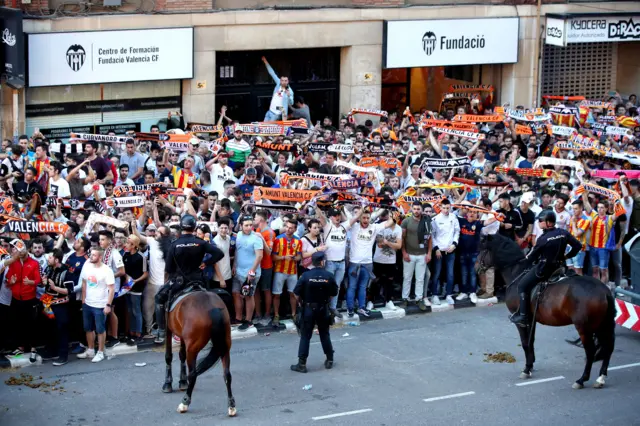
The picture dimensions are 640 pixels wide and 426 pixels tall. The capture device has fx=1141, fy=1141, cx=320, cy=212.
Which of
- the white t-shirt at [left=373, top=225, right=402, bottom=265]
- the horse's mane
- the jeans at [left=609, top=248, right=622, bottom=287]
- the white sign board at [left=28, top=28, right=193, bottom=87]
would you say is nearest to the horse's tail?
the horse's mane

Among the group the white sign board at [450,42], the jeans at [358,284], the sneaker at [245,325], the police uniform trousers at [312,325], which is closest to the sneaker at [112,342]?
the sneaker at [245,325]

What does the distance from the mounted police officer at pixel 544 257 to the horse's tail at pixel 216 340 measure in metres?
3.93

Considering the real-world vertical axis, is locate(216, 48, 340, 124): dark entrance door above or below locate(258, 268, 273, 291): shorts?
above

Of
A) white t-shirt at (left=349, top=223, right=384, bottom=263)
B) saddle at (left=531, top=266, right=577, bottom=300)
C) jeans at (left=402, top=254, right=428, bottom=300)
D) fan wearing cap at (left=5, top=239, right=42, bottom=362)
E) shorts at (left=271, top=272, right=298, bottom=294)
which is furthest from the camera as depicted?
jeans at (left=402, top=254, right=428, bottom=300)

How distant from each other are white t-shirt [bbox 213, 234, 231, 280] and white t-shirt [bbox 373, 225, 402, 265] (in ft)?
8.14

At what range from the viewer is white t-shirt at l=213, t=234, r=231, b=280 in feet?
53.2

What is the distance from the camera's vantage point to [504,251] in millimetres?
15023

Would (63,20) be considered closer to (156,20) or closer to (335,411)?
(156,20)

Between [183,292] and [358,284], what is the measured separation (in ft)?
14.6

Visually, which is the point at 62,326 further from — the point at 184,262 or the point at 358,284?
the point at 358,284

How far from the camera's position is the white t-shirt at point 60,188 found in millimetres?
18062

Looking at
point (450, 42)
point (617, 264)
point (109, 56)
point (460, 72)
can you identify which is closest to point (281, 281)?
point (617, 264)

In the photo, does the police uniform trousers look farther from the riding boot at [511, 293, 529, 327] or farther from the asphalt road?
the riding boot at [511, 293, 529, 327]

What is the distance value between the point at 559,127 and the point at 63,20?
435 inches
